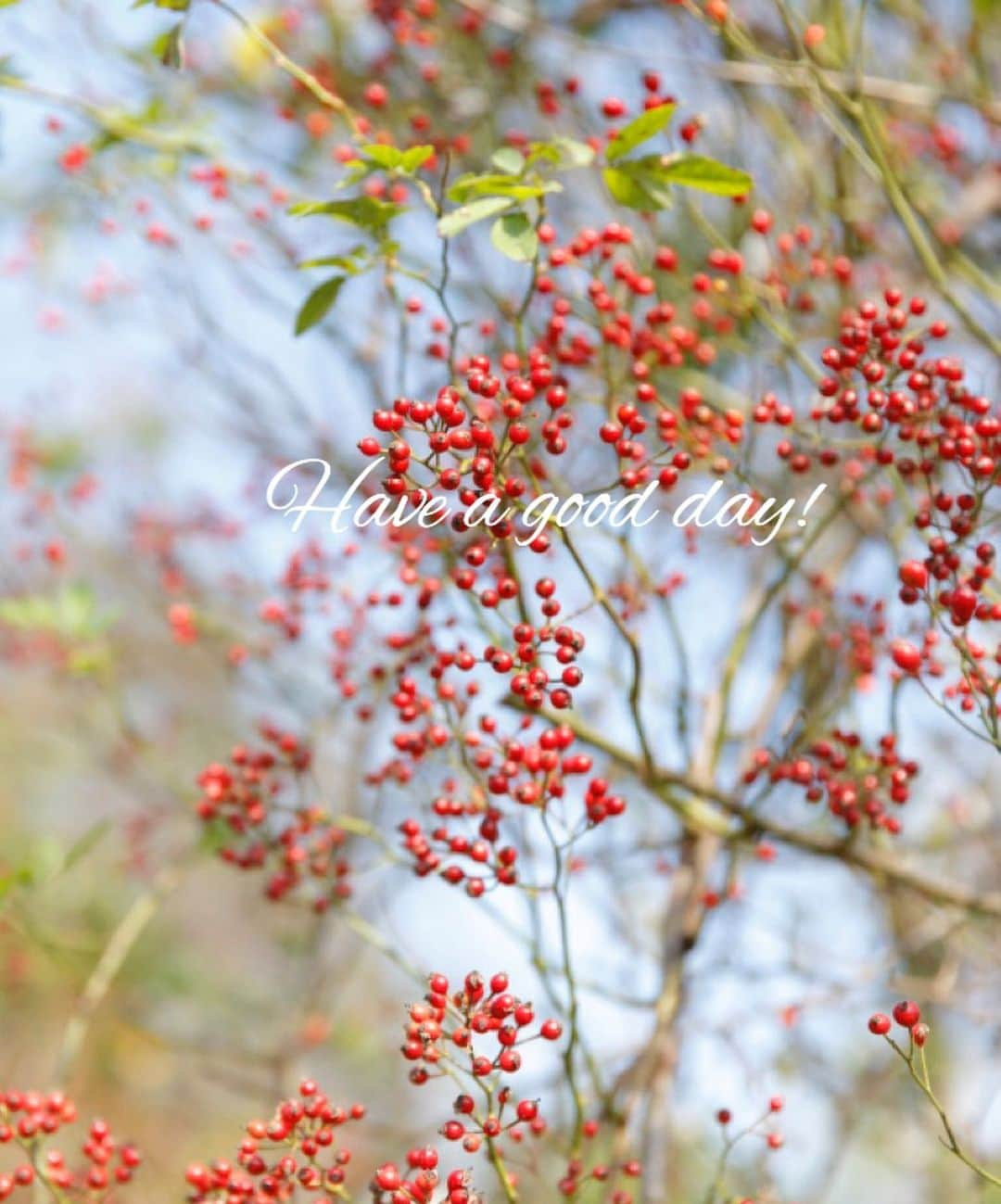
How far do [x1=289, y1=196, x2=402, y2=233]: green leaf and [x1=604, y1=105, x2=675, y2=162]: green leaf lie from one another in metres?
0.32

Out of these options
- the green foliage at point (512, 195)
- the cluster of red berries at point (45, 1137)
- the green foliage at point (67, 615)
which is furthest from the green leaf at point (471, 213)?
the green foliage at point (67, 615)

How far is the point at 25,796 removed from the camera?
896cm

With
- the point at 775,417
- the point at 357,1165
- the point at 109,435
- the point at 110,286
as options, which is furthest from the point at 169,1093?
the point at 775,417

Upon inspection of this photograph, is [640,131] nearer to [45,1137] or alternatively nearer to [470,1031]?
[470,1031]

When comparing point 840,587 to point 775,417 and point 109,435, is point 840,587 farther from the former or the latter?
point 109,435

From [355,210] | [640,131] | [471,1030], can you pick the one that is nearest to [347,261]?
[355,210]

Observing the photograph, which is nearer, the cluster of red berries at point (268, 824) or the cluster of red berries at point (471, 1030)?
the cluster of red berries at point (471, 1030)

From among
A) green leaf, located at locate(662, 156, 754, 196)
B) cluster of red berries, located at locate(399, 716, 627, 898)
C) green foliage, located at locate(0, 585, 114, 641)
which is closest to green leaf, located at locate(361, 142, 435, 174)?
green leaf, located at locate(662, 156, 754, 196)

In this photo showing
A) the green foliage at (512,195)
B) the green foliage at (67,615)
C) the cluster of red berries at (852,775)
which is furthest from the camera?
the green foliage at (67,615)

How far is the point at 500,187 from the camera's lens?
1.72 meters

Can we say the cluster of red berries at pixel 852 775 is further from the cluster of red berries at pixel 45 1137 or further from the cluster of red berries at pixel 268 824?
the cluster of red berries at pixel 45 1137

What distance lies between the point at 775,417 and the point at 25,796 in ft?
26.7

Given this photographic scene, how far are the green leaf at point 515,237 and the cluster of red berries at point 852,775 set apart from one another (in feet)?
3.06

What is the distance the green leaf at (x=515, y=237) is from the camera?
1.70 m
